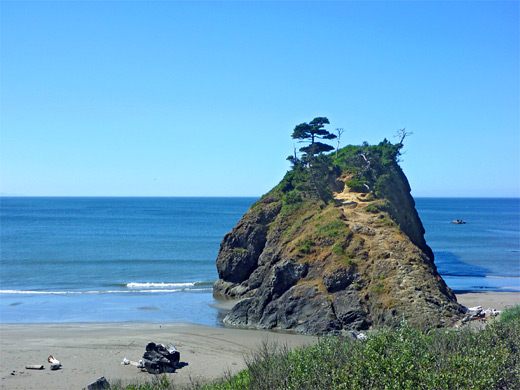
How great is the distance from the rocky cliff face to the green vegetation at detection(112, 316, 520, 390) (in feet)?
40.9

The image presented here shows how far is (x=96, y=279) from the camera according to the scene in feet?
A: 156

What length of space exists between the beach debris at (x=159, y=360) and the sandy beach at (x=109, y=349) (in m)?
0.36

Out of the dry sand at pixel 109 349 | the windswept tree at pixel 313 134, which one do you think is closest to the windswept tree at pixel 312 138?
the windswept tree at pixel 313 134

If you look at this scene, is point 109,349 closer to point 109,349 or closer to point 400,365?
point 109,349

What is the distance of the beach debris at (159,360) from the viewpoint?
21.5 meters

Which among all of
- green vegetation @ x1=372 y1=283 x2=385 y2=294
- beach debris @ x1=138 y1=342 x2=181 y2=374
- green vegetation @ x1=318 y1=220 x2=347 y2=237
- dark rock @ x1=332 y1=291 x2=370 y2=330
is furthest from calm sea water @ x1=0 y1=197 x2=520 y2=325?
green vegetation @ x1=372 y1=283 x2=385 y2=294

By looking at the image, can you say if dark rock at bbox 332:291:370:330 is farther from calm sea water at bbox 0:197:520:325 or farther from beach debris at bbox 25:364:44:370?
beach debris at bbox 25:364:44:370

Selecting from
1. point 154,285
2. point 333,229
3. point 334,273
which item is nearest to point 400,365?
point 334,273

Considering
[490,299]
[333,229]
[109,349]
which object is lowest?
[109,349]

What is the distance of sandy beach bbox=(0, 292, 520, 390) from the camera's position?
21.0m

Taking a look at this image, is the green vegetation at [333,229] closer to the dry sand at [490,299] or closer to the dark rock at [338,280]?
the dark rock at [338,280]

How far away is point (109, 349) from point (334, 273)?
12.7 metres

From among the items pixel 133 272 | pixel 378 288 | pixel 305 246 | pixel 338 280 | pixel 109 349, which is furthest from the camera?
pixel 133 272

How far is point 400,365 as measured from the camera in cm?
1127
